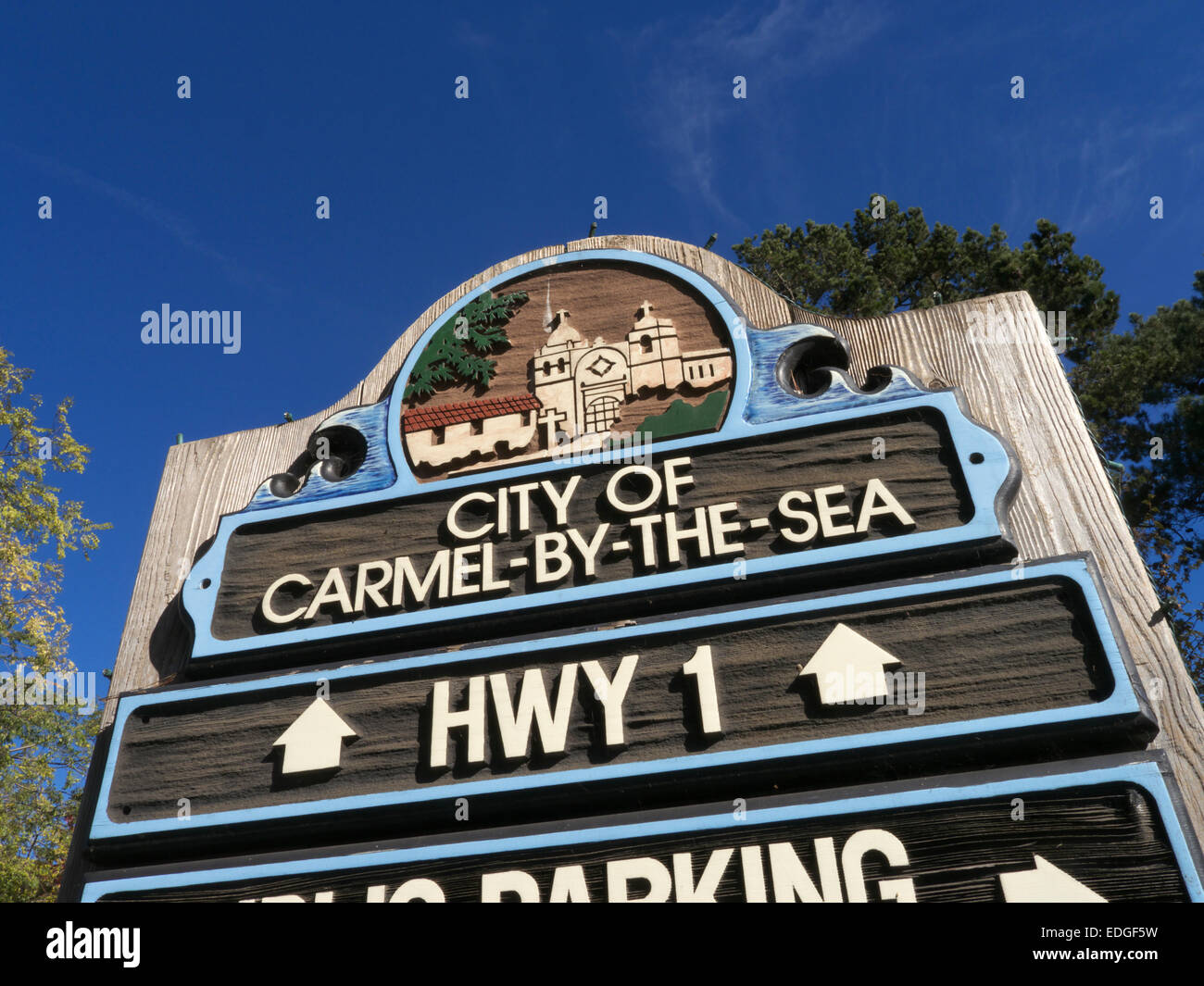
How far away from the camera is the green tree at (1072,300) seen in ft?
54.9

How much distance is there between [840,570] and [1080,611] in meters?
0.70

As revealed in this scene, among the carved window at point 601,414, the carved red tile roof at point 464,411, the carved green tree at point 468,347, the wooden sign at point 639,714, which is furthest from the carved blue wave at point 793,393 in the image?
the carved green tree at point 468,347

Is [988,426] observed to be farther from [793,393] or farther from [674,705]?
[674,705]

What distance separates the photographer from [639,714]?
2855mm

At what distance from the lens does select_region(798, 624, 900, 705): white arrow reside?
2.70 metres

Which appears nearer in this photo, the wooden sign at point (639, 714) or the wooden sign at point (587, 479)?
the wooden sign at point (639, 714)

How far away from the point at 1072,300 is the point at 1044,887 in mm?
17758

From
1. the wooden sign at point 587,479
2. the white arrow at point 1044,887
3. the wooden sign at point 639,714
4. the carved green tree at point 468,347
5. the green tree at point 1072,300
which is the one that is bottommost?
the white arrow at point 1044,887

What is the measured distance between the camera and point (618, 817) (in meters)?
2.70

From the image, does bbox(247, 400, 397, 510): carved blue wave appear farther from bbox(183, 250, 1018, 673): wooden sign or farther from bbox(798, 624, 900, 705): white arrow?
bbox(798, 624, 900, 705): white arrow

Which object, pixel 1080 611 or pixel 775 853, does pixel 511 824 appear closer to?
pixel 775 853

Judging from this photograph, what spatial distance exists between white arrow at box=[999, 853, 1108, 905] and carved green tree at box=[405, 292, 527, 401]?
8.58 feet

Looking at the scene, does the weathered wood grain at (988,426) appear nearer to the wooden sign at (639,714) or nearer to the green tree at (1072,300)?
the wooden sign at (639,714)
